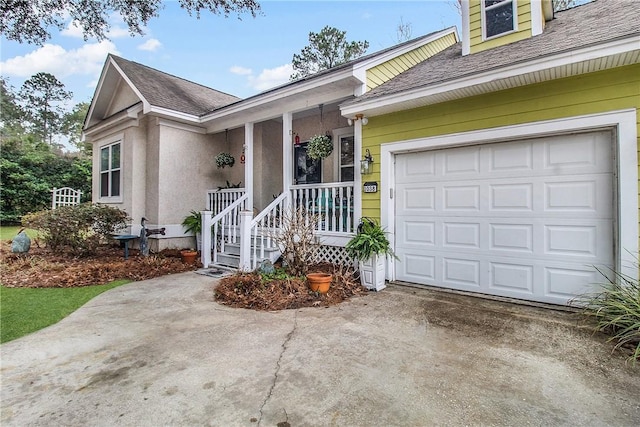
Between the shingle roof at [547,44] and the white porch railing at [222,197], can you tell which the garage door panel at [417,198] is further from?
the white porch railing at [222,197]

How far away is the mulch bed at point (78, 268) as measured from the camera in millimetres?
5559

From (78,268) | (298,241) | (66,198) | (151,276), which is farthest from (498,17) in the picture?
(66,198)

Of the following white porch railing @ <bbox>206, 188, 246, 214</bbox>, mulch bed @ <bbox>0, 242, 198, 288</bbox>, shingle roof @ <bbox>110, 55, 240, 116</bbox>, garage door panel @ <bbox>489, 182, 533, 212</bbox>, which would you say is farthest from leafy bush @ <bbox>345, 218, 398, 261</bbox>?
shingle roof @ <bbox>110, 55, 240, 116</bbox>

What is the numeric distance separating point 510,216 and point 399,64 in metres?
3.88

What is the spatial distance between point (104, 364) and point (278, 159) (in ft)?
22.5

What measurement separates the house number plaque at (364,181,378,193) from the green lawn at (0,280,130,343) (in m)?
4.72

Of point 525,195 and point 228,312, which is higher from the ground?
point 525,195

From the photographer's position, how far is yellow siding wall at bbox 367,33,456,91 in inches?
229

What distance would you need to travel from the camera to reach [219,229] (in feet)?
24.3

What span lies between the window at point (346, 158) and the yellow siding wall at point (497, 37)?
10.4 feet

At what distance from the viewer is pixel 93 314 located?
4055 mm

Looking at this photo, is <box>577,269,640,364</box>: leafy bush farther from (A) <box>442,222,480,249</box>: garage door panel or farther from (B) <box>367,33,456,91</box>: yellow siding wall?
(B) <box>367,33,456,91</box>: yellow siding wall

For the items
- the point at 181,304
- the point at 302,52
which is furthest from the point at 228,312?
the point at 302,52

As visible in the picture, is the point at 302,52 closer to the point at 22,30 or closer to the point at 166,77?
the point at 166,77
